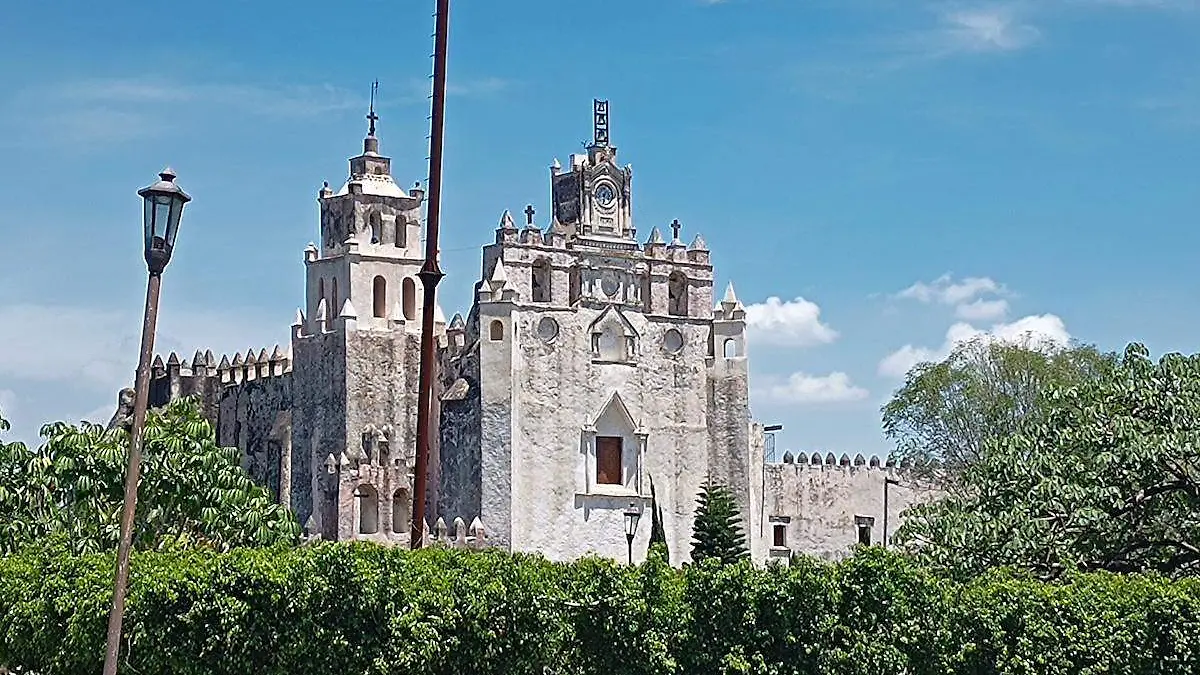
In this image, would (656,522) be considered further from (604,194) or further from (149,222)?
(149,222)

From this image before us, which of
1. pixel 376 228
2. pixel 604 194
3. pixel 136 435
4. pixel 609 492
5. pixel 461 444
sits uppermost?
pixel 604 194

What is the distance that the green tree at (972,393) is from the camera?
59000 millimetres

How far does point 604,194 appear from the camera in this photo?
56062 millimetres

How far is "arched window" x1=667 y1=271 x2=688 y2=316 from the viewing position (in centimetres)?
5738

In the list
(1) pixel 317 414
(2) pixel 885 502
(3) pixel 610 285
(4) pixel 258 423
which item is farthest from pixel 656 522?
(4) pixel 258 423

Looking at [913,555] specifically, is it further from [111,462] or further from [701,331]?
[701,331]

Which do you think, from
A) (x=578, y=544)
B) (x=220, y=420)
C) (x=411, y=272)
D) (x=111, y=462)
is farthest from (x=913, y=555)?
(x=220, y=420)

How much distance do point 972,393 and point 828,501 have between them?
6.38 m

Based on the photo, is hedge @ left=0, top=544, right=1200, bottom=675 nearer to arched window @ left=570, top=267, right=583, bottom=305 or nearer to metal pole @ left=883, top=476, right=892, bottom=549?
arched window @ left=570, top=267, right=583, bottom=305

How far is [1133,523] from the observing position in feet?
93.6

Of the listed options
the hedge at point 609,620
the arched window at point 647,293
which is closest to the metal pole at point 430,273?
the hedge at point 609,620

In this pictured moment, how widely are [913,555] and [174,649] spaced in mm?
11216

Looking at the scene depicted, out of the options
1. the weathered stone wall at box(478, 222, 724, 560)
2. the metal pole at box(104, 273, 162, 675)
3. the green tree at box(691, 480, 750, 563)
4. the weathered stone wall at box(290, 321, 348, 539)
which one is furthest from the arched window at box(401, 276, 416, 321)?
the metal pole at box(104, 273, 162, 675)

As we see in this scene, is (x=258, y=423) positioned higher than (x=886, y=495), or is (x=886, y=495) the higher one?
(x=258, y=423)
